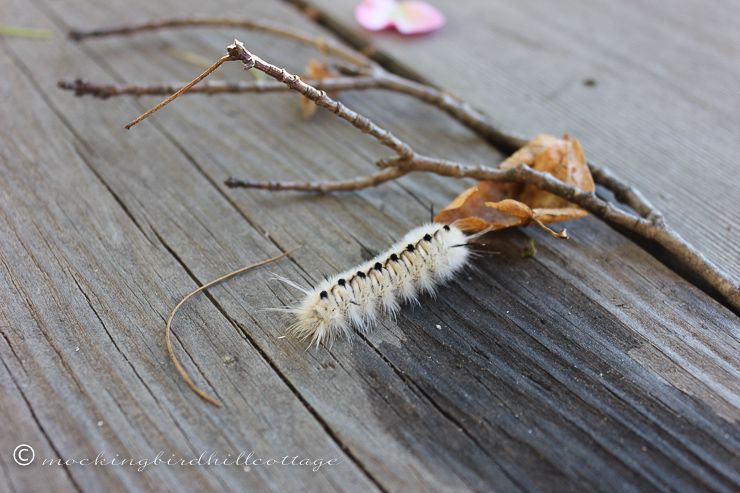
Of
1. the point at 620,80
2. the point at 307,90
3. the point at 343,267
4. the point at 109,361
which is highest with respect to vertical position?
the point at 307,90

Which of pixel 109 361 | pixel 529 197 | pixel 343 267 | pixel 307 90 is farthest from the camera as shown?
pixel 529 197

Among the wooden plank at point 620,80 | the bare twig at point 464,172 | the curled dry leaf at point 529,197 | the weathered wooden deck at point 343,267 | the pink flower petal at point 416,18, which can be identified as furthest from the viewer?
the pink flower petal at point 416,18

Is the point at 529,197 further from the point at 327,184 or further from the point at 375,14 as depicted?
the point at 375,14

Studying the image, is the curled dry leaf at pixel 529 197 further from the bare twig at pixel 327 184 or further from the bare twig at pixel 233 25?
the bare twig at pixel 233 25

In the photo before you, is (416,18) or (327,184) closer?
(327,184)

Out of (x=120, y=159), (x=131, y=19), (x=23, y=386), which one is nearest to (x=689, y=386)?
(x=23, y=386)

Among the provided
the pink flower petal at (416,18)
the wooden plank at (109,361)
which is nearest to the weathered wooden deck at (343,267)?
the wooden plank at (109,361)

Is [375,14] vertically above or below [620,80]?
above

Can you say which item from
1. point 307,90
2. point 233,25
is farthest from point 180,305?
point 233,25
